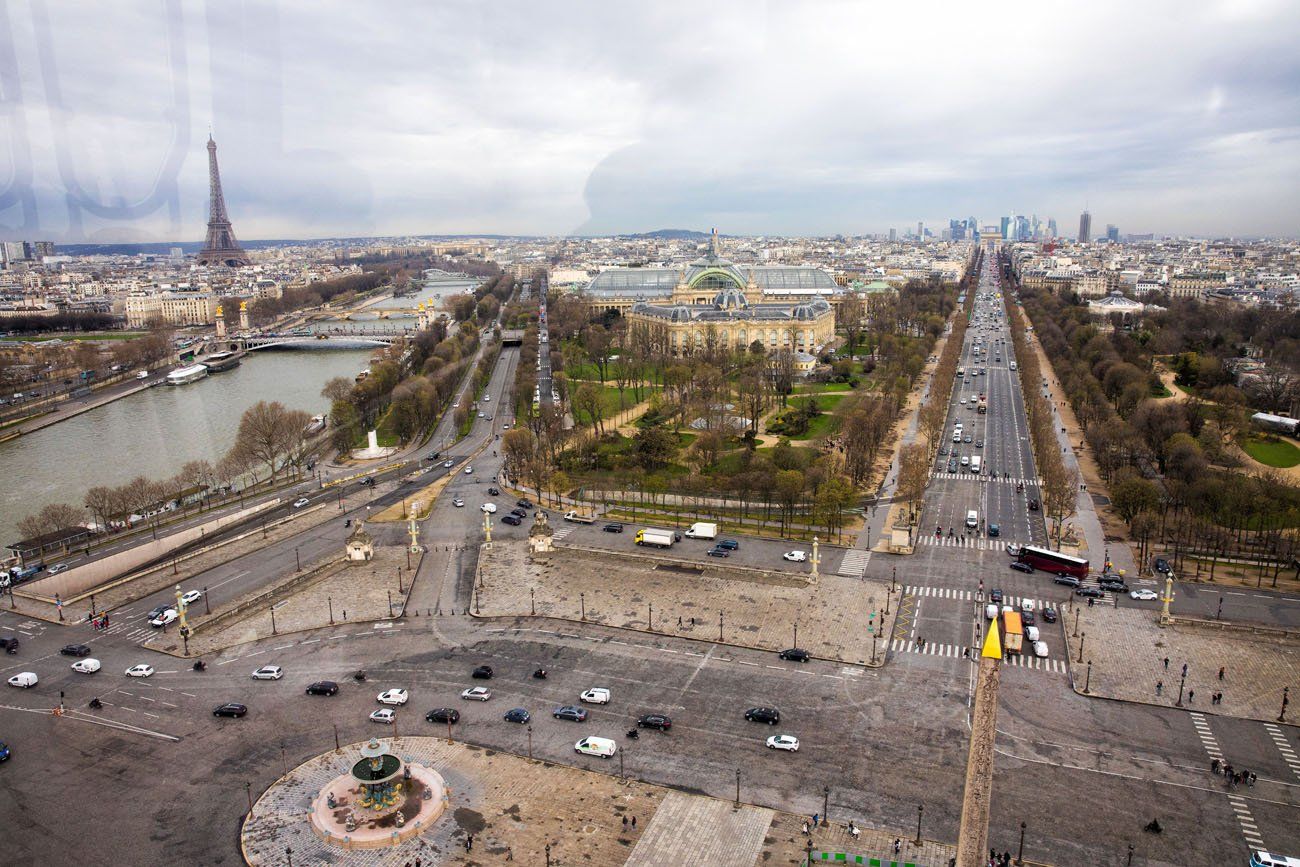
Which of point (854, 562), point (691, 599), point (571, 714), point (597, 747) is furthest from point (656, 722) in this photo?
point (854, 562)

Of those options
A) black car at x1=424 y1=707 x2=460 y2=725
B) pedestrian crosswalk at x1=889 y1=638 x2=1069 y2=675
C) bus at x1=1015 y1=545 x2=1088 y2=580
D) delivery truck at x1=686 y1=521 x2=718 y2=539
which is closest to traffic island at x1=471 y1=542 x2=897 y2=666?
pedestrian crosswalk at x1=889 y1=638 x2=1069 y2=675

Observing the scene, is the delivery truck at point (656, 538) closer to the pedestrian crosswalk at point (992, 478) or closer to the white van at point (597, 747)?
the white van at point (597, 747)

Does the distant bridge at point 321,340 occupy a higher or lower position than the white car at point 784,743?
higher

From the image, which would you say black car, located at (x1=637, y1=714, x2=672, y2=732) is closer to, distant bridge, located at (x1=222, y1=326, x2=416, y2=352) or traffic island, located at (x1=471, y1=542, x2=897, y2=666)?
traffic island, located at (x1=471, y1=542, x2=897, y2=666)

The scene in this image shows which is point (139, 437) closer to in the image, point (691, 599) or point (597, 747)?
point (691, 599)

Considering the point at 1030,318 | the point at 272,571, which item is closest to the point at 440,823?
the point at 272,571

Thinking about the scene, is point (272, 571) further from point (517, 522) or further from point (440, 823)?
point (440, 823)

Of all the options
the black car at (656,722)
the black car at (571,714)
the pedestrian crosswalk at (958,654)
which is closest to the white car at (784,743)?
the black car at (656,722)
